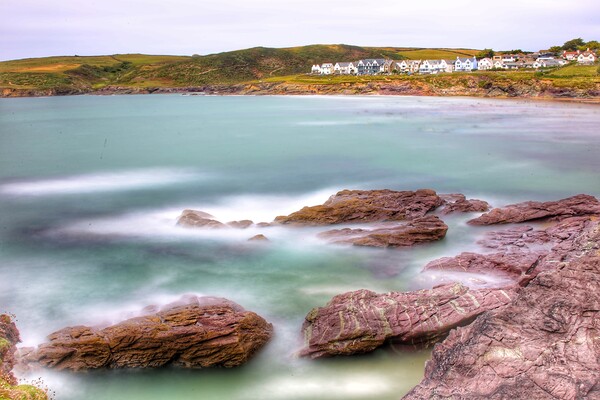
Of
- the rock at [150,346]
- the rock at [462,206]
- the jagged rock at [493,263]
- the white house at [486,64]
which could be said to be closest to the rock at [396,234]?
the jagged rock at [493,263]

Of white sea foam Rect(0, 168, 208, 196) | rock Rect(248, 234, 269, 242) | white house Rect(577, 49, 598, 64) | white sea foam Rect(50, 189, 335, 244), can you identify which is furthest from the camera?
white house Rect(577, 49, 598, 64)

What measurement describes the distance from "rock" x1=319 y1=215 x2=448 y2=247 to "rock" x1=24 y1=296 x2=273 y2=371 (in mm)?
8432

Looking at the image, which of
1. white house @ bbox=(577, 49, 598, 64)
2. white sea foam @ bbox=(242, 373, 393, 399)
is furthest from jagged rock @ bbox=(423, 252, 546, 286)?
white house @ bbox=(577, 49, 598, 64)

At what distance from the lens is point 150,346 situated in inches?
497

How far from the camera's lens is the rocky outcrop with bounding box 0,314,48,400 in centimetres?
954

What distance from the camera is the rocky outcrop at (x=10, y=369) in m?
9.54

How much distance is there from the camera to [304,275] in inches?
719

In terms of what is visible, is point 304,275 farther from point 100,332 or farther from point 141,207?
point 141,207

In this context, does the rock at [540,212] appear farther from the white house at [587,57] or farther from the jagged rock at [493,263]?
the white house at [587,57]

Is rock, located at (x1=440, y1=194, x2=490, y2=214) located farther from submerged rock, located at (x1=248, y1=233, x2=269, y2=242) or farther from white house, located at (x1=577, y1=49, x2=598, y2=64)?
white house, located at (x1=577, y1=49, x2=598, y2=64)

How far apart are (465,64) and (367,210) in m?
171

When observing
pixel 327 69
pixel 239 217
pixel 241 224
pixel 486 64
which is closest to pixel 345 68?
pixel 327 69

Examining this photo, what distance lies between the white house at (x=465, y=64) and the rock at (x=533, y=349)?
182 m

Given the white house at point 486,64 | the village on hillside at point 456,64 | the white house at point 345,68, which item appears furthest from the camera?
the white house at point 345,68
